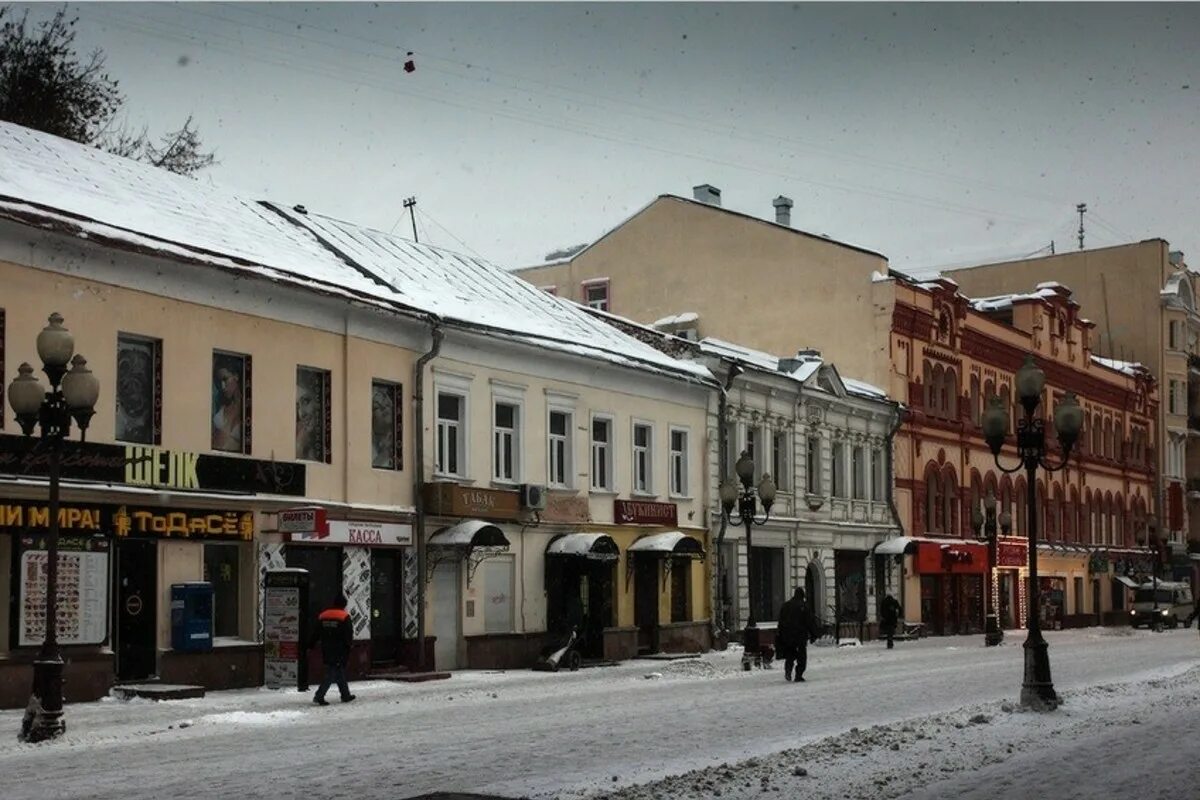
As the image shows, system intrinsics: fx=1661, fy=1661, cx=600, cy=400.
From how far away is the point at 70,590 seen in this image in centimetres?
2222

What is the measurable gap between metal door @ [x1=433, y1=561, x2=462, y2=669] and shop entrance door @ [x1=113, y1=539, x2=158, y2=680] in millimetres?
7010

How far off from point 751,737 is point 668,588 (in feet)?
66.5

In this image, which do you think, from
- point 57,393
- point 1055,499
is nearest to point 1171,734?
point 57,393

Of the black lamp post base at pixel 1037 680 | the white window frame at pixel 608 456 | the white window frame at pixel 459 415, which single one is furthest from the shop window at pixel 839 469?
the black lamp post base at pixel 1037 680

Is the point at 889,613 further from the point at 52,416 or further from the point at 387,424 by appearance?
the point at 52,416

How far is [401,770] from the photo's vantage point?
14320mm

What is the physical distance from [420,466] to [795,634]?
7.32 metres

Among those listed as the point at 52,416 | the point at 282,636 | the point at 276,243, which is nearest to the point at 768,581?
the point at 276,243

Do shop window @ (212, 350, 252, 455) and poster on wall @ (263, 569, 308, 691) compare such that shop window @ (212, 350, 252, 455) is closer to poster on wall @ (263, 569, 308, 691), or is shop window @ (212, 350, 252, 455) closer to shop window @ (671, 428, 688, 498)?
poster on wall @ (263, 569, 308, 691)

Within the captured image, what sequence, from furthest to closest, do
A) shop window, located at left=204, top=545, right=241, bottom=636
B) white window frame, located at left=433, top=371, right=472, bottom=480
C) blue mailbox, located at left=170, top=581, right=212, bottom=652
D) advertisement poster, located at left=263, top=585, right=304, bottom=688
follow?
white window frame, located at left=433, top=371, right=472, bottom=480, shop window, located at left=204, top=545, right=241, bottom=636, advertisement poster, located at left=263, top=585, right=304, bottom=688, blue mailbox, located at left=170, top=581, right=212, bottom=652

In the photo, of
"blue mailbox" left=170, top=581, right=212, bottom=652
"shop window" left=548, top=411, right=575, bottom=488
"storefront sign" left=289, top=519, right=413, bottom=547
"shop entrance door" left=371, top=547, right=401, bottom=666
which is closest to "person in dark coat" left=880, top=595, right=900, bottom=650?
"shop window" left=548, top=411, right=575, bottom=488

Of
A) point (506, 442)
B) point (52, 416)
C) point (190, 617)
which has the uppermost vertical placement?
point (506, 442)

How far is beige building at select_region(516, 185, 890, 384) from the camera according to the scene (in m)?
50.8

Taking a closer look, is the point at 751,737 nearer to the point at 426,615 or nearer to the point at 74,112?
the point at 426,615
